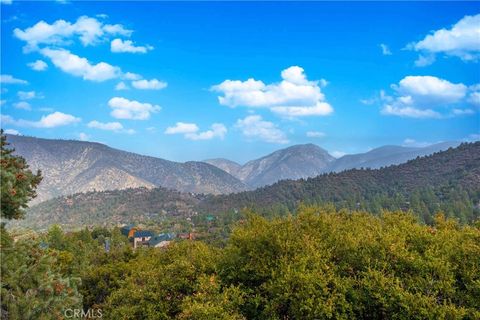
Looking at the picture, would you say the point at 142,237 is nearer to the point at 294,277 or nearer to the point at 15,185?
the point at 15,185

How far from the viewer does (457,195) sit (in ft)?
460

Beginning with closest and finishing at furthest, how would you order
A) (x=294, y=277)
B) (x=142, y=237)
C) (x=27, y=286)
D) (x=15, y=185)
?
(x=27, y=286) → (x=15, y=185) → (x=294, y=277) → (x=142, y=237)

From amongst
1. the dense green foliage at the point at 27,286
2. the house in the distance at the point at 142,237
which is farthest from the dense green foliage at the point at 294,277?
the house in the distance at the point at 142,237

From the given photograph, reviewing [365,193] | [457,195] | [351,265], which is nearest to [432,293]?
[351,265]

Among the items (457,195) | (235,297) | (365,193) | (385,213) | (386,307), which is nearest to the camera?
(386,307)

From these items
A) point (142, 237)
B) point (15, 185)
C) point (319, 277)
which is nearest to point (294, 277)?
point (319, 277)

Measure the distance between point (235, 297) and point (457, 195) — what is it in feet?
468

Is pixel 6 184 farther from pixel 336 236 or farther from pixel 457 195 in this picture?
pixel 457 195

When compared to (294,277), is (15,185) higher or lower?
higher

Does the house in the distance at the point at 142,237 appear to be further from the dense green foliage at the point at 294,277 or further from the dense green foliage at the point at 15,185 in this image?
the dense green foliage at the point at 15,185

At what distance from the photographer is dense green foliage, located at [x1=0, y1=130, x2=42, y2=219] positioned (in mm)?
14406

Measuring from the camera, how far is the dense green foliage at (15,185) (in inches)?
567

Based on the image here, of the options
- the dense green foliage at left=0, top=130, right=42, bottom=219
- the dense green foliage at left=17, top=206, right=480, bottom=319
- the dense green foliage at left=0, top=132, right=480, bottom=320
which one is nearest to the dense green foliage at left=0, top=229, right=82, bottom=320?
the dense green foliage at left=0, top=132, right=480, bottom=320

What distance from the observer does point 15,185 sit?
1625cm
